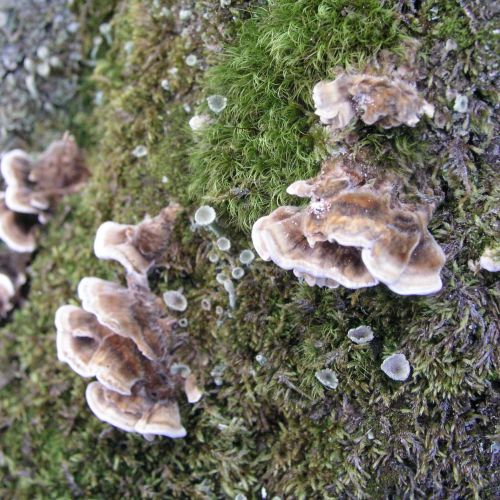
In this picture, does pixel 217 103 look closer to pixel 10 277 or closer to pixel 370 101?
pixel 370 101

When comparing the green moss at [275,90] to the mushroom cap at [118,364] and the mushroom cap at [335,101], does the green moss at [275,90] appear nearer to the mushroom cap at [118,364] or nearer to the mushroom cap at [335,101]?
the mushroom cap at [335,101]

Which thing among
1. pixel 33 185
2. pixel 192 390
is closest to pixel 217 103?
pixel 192 390

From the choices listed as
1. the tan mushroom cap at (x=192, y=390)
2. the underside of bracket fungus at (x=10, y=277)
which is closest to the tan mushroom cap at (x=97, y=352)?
the tan mushroom cap at (x=192, y=390)

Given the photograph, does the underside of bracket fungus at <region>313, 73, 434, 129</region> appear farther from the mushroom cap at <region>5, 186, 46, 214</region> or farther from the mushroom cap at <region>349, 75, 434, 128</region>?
the mushroom cap at <region>5, 186, 46, 214</region>

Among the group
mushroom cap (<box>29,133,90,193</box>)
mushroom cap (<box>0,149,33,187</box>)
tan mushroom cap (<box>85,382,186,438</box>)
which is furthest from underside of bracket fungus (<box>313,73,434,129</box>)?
mushroom cap (<box>0,149,33,187</box>)

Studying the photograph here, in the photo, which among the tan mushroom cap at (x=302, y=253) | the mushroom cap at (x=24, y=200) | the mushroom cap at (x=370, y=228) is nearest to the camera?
the mushroom cap at (x=370, y=228)

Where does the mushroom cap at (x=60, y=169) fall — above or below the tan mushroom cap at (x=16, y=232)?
above

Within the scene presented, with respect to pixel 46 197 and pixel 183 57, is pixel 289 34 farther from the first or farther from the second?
pixel 46 197
